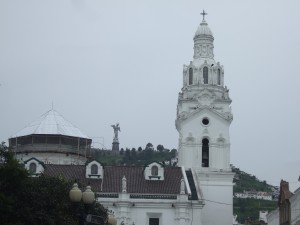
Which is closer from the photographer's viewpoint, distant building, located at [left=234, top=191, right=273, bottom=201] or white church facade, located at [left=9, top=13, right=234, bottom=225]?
white church facade, located at [left=9, top=13, right=234, bottom=225]

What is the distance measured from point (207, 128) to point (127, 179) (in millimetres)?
10708

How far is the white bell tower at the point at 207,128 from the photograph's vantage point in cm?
6950

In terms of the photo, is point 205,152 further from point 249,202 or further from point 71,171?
point 249,202

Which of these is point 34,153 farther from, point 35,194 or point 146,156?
point 146,156

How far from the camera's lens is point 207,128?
7156 cm

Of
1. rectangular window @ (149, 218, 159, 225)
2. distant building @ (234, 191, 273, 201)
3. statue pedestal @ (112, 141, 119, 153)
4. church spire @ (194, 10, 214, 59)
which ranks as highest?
statue pedestal @ (112, 141, 119, 153)

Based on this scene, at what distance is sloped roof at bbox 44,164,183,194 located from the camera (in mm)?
63531

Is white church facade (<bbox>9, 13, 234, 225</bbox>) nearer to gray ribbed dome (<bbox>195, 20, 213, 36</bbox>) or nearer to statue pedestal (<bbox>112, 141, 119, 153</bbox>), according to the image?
gray ribbed dome (<bbox>195, 20, 213, 36</bbox>)

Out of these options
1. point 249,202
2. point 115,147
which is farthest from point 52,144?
point 115,147

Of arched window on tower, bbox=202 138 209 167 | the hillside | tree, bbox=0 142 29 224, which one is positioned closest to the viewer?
tree, bbox=0 142 29 224

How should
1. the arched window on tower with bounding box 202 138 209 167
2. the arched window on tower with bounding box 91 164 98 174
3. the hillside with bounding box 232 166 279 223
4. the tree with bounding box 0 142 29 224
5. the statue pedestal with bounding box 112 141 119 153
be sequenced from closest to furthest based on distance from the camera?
the tree with bounding box 0 142 29 224, the arched window on tower with bounding box 91 164 98 174, the arched window on tower with bounding box 202 138 209 167, the hillside with bounding box 232 166 279 223, the statue pedestal with bounding box 112 141 119 153

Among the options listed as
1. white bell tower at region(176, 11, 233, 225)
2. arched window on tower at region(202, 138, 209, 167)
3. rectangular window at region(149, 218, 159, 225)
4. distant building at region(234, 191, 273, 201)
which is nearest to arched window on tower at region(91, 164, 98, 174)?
rectangular window at region(149, 218, 159, 225)

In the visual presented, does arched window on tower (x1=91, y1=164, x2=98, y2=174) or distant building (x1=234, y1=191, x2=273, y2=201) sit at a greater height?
distant building (x1=234, y1=191, x2=273, y2=201)

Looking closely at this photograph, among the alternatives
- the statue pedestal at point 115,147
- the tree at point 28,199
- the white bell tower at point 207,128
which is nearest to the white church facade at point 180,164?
the white bell tower at point 207,128
